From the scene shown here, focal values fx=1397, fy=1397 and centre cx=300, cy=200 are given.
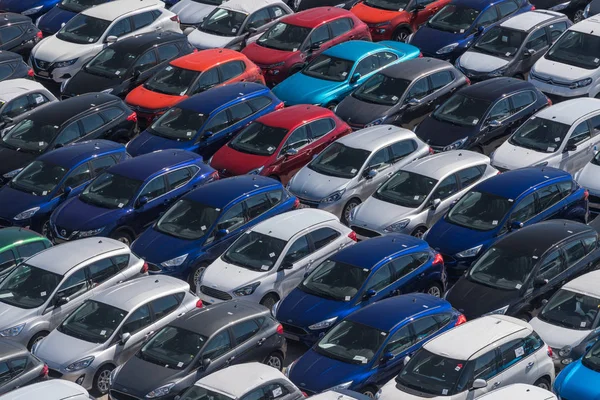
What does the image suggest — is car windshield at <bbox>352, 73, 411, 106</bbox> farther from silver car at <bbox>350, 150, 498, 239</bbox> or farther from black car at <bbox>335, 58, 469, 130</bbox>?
silver car at <bbox>350, 150, 498, 239</bbox>

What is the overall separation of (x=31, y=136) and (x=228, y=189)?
5.58 metres

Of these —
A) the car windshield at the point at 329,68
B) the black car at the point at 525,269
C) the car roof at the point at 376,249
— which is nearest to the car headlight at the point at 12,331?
the car roof at the point at 376,249

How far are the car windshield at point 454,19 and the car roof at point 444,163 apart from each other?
736 centimetres

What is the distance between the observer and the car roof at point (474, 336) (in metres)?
20.0

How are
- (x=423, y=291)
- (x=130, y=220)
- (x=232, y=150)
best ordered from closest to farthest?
(x=423, y=291) < (x=130, y=220) < (x=232, y=150)

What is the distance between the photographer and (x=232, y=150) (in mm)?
28500

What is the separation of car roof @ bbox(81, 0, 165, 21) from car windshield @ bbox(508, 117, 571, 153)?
445 inches

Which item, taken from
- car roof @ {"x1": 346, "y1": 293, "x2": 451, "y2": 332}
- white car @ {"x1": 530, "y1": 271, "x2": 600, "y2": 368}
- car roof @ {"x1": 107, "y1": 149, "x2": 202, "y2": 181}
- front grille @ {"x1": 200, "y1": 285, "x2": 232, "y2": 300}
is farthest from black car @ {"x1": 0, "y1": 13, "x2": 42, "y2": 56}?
white car @ {"x1": 530, "y1": 271, "x2": 600, "y2": 368}

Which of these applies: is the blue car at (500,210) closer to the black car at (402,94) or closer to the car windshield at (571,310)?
the car windshield at (571,310)

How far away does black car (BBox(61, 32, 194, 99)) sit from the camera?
32219 mm

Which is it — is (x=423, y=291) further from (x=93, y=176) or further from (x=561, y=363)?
(x=93, y=176)

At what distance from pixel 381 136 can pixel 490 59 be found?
224 inches

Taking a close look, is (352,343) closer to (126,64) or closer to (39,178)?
(39,178)

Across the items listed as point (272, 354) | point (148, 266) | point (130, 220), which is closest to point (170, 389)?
point (272, 354)
